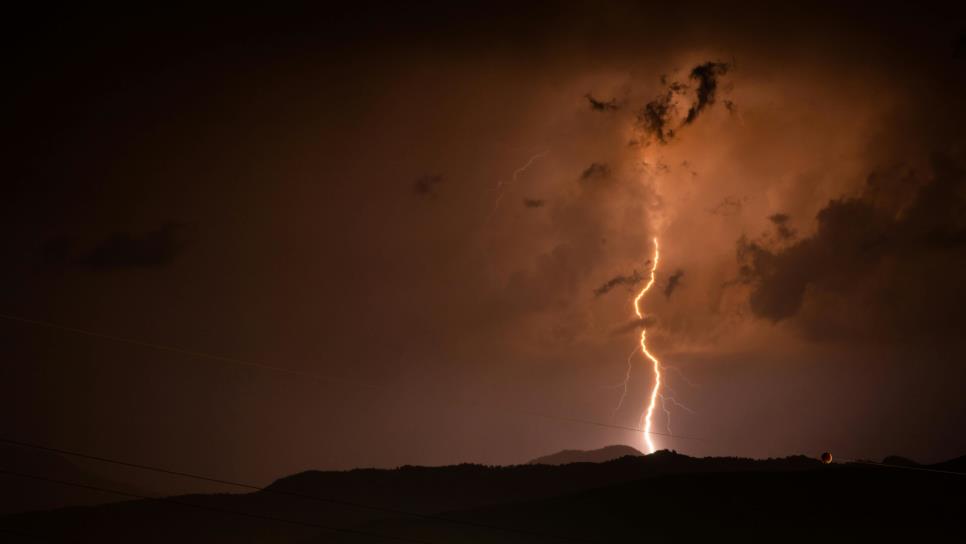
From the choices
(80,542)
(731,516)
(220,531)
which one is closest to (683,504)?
(731,516)

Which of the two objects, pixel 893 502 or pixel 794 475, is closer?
pixel 893 502

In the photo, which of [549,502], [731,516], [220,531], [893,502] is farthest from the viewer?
[220,531]

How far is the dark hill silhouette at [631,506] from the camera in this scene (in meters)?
110

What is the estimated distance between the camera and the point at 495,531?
128 metres

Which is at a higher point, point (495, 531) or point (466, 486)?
point (466, 486)

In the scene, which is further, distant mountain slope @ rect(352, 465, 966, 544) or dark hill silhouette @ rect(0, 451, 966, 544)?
dark hill silhouette @ rect(0, 451, 966, 544)

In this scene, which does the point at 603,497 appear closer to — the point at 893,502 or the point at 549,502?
the point at 549,502

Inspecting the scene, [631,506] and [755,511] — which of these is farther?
[631,506]

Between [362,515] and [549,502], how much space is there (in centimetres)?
4508

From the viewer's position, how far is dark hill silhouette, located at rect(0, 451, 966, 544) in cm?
11019

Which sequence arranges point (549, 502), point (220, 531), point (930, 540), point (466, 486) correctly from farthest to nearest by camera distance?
1. point (466, 486)
2. point (220, 531)
3. point (549, 502)
4. point (930, 540)

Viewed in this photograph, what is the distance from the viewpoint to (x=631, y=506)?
132500 millimetres

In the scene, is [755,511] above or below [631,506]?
below

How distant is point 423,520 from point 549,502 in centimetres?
2158
